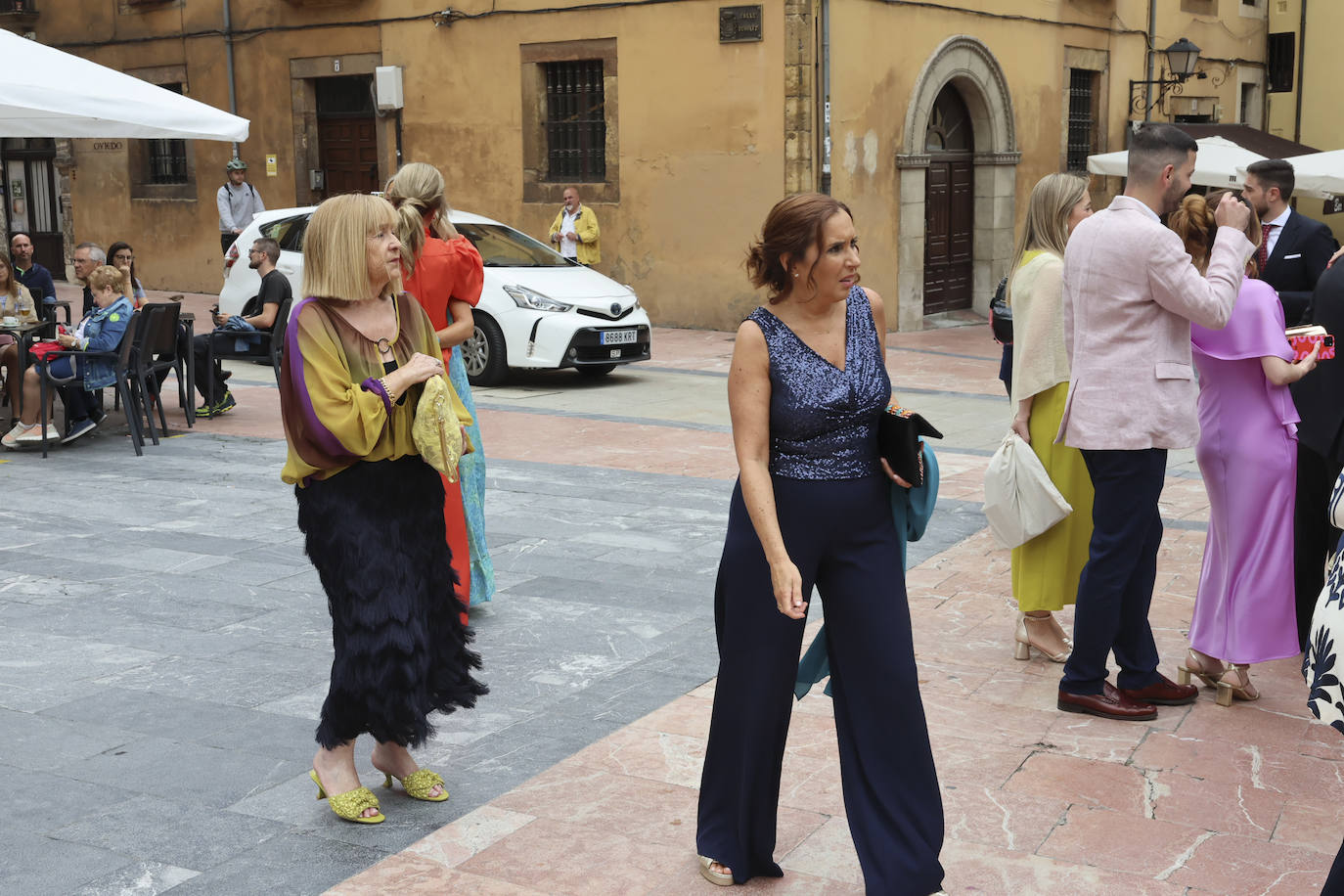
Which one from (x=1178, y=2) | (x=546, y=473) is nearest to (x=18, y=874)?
(x=546, y=473)

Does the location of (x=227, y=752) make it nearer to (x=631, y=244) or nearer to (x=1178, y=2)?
(x=631, y=244)

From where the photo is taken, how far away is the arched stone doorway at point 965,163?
58.4ft

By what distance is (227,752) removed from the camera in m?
4.51

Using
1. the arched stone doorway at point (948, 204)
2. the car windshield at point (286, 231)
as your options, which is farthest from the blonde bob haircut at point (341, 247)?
the arched stone doorway at point (948, 204)

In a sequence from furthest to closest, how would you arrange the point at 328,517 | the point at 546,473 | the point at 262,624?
the point at 546,473, the point at 262,624, the point at 328,517

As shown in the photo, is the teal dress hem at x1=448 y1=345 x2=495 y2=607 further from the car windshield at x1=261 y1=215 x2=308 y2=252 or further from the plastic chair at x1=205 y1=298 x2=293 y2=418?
the car windshield at x1=261 y1=215 x2=308 y2=252

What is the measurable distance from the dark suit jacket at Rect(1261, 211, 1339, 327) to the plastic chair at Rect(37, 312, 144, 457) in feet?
22.5

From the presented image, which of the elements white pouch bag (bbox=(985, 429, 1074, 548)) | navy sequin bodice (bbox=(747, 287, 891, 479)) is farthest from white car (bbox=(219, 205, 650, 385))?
navy sequin bodice (bbox=(747, 287, 891, 479))

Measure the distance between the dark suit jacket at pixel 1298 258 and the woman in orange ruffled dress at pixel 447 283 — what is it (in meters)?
3.91

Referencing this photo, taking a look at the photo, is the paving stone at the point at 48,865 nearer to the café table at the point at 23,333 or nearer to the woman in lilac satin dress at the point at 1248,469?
the woman in lilac satin dress at the point at 1248,469

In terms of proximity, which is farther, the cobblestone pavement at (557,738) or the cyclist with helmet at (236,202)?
the cyclist with helmet at (236,202)

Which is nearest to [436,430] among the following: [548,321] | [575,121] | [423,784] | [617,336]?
[423,784]

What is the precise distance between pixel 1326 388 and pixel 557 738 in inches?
111

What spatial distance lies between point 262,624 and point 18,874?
2208 mm
